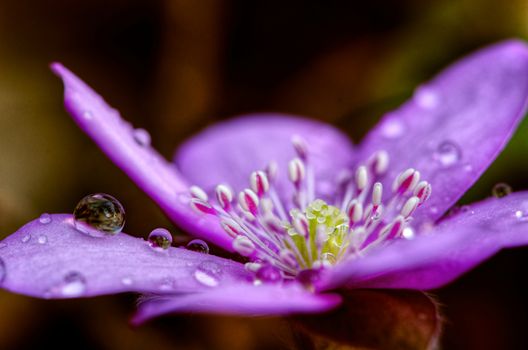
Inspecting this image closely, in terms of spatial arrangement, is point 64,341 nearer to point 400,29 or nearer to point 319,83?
point 319,83

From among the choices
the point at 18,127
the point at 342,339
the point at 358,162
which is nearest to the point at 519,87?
the point at 358,162

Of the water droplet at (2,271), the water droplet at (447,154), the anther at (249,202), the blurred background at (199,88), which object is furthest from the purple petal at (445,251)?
the blurred background at (199,88)

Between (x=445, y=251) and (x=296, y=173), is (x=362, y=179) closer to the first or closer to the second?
(x=296, y=173)

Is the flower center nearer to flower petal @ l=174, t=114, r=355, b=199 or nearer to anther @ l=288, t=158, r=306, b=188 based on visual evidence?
anther @ l=288, t=158, r=306, b=188

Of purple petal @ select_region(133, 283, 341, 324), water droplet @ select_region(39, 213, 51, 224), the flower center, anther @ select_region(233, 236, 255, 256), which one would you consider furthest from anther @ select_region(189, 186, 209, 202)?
purple petal @ select_region(133, 283, 341, 324)

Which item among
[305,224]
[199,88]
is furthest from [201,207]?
[199,88]
